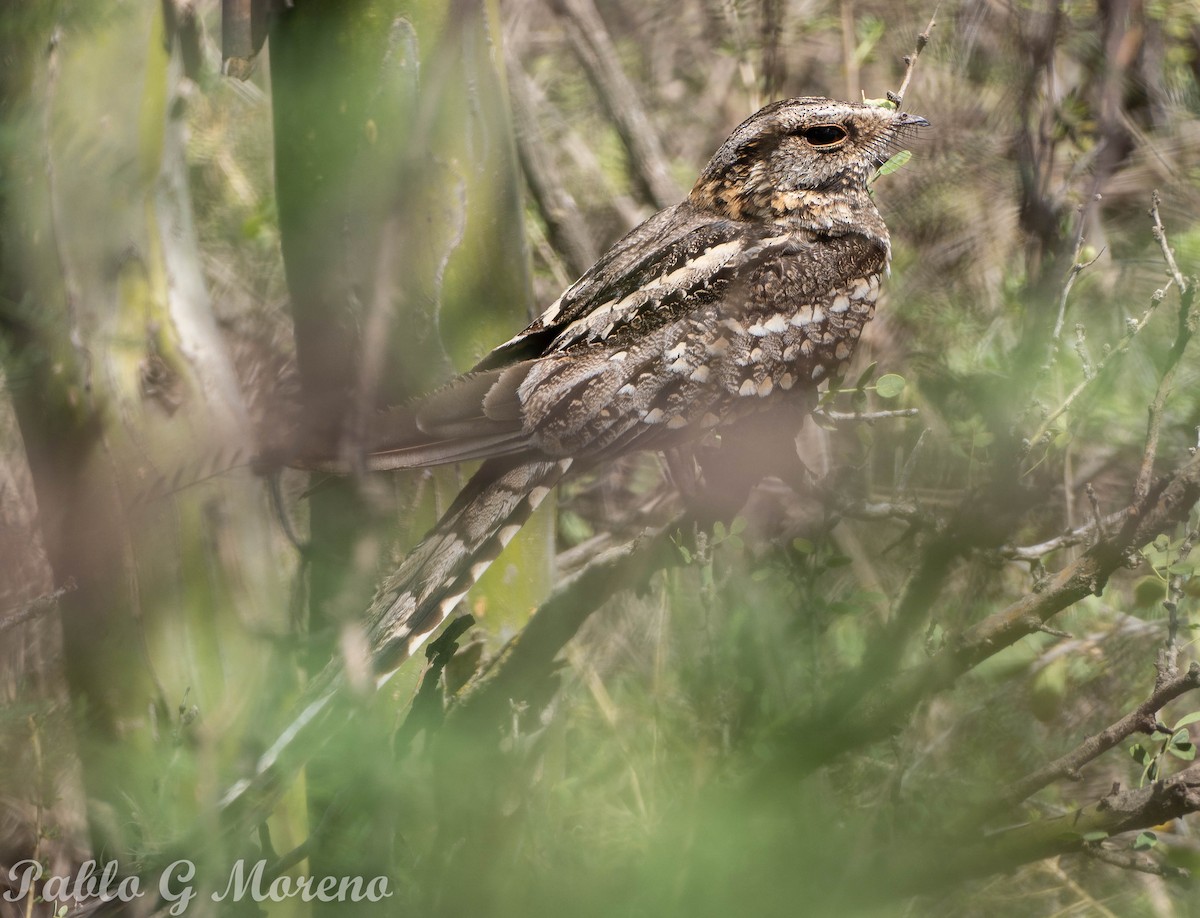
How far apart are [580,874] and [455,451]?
2.28 feet

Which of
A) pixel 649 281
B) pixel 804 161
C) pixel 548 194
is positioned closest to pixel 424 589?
pixel 649 281

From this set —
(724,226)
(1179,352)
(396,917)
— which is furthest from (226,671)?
(1179,352)

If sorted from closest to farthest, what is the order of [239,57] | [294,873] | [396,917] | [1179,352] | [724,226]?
[1179,352] → [396,917] → [239,57] → [294,873] → [724,226]

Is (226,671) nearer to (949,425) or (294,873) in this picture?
(294,873)

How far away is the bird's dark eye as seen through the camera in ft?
8.00

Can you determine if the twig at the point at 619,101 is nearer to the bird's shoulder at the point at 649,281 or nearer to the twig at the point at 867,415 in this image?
the bird's shoulder at the point at 649,281

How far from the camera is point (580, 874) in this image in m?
1.52

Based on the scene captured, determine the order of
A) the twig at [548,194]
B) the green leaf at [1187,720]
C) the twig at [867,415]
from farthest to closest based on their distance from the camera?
the twig at [548,194]
the twig at [867,415]
the green leaf at [1187,720]

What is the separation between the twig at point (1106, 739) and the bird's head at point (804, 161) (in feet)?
4.57

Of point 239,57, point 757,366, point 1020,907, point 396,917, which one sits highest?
point 239,57

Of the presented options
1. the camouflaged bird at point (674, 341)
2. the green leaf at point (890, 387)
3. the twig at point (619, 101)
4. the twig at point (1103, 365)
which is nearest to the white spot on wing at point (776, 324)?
the camouflaged bird at point (674, 341)

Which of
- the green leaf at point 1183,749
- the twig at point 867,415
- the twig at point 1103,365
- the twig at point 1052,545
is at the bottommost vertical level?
the green leaf at point 1183,749

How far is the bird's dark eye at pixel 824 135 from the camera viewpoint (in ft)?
8.00

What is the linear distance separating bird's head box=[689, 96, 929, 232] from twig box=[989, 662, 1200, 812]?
139cm
